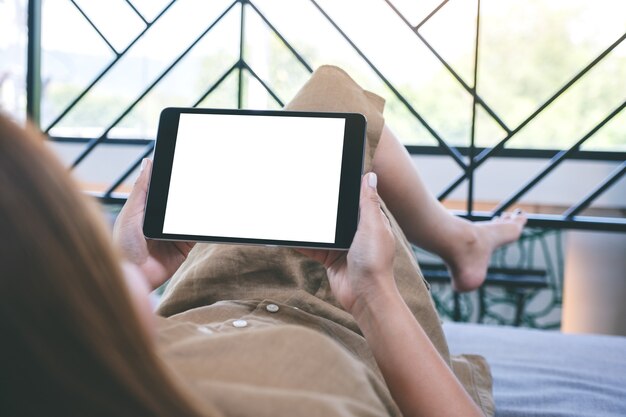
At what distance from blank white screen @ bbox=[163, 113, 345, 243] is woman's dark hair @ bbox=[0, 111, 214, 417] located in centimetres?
41

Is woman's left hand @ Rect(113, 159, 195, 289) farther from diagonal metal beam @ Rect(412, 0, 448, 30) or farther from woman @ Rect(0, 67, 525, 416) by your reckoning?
diagonal metal beam @ Rect(412, 0, 448, 30)

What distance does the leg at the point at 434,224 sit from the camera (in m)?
1.16

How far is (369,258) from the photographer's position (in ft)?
2.43

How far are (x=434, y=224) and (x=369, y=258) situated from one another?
0.56 meters

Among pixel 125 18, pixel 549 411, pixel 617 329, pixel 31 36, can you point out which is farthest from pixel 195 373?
pixel 125 18

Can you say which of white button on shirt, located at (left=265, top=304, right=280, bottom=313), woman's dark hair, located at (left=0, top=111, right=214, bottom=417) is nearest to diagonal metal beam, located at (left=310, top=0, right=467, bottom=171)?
white button on shirt, located at (left=265, top=304, right=280, bottom=313)

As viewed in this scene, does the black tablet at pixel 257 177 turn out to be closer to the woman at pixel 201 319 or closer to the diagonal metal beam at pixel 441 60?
the woman at pixel 201 319

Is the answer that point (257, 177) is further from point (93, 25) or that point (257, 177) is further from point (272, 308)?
A: point (93, 25)

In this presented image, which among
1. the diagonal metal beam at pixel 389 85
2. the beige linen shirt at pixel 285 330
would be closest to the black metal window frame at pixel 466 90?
the diagonal metal beam at pixel 389 85

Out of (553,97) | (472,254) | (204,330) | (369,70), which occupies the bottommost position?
(204,330)

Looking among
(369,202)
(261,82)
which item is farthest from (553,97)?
(369,202)

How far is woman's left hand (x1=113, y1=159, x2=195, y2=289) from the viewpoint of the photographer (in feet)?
2.81

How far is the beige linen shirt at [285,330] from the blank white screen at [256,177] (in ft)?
0.11

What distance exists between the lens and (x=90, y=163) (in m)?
3.43
